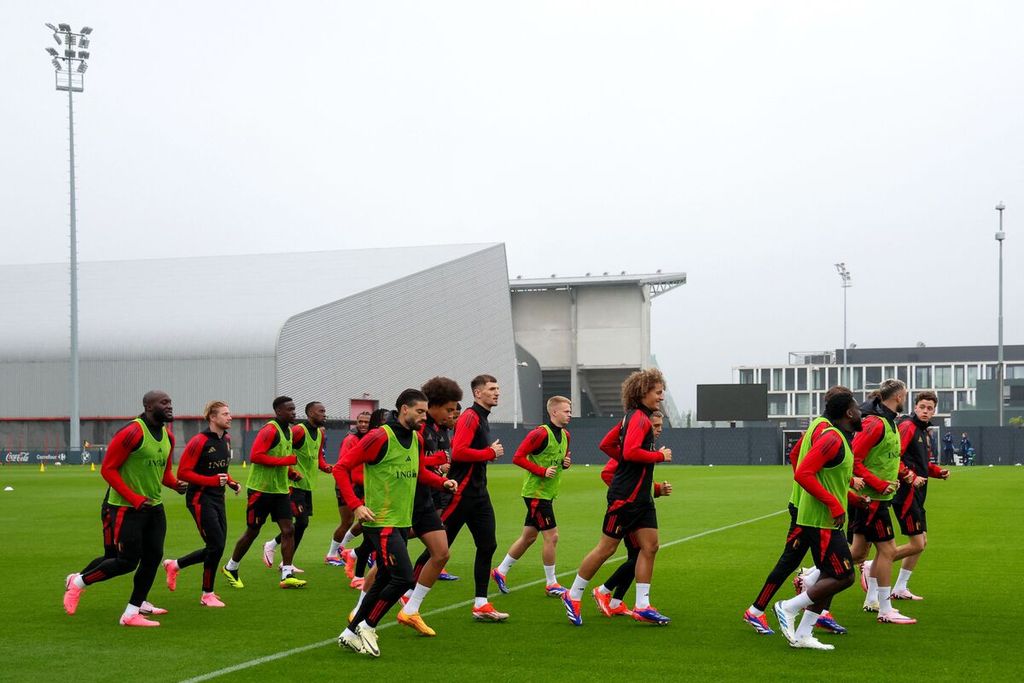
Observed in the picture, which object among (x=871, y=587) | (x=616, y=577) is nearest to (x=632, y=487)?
(x=616, y=577)

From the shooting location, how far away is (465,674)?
26.0ft

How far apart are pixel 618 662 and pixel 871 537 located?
9.98 feet

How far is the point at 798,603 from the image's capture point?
8680mm

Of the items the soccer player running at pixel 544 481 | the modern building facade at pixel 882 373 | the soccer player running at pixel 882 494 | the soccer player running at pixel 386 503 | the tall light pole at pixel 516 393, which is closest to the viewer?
the soccer player running at pixel 386 503

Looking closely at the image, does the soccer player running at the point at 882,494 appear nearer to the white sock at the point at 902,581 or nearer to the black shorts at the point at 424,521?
the white sock at the point at 902,581

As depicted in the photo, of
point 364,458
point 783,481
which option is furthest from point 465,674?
point 783,481

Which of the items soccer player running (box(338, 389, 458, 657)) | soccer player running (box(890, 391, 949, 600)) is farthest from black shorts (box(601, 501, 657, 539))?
soccer player running (box(890, 391, 949, 600))

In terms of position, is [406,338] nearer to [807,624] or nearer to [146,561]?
[146,561]

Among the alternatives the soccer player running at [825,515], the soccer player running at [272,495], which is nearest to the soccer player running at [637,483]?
the soccer player running at [825,515]

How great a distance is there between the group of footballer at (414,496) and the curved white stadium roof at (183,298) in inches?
2023

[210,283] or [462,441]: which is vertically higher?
[210,283]

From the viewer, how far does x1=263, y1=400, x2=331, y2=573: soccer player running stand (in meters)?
13.3

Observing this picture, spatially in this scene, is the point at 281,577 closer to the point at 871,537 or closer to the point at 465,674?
the point at 465,674

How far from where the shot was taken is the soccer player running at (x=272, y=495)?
12570 mm
